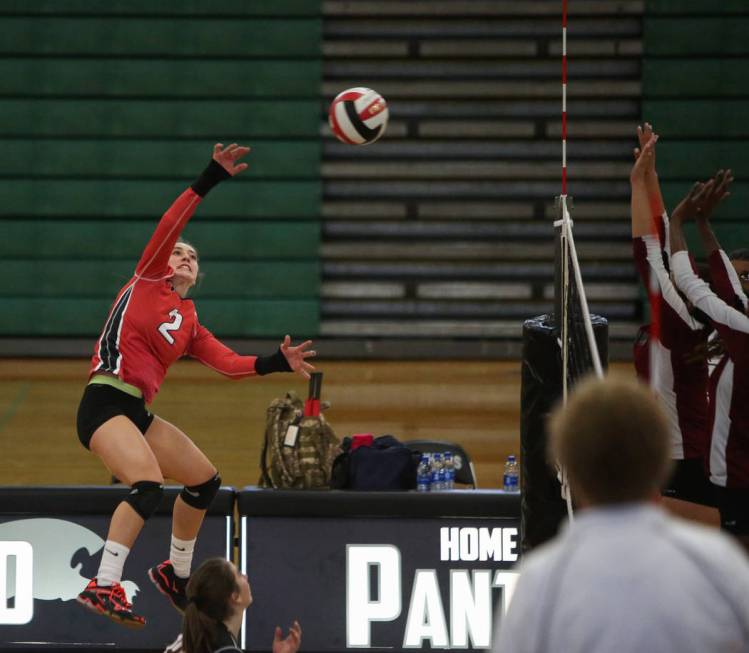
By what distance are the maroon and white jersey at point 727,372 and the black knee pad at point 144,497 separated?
83.8 inches

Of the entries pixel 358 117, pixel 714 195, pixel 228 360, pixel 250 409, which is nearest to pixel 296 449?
pixel 228 360

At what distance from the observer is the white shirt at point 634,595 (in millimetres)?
1471

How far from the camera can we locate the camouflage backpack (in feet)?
16.4

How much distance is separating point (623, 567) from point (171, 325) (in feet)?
11.5

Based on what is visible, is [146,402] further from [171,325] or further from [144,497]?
[144,497]

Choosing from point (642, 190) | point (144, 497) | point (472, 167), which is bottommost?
point (144, 497)

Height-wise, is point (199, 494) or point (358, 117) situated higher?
point (358, 117)

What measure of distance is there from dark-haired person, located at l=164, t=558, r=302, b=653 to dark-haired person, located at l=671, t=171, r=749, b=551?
186 centimetres

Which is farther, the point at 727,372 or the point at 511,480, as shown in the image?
the point at 511,480

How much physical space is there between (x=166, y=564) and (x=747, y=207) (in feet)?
30.4

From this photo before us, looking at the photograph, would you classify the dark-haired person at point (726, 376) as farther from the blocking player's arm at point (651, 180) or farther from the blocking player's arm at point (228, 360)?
the blocking player's arm at point (228, 360)

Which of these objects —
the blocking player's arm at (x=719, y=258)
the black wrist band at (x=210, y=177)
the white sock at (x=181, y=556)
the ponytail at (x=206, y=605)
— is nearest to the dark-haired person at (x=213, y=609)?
the ponytail at (x=206, y=605)

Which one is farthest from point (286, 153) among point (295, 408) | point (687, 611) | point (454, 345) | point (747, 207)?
point (687, 611)

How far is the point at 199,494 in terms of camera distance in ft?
15.5
